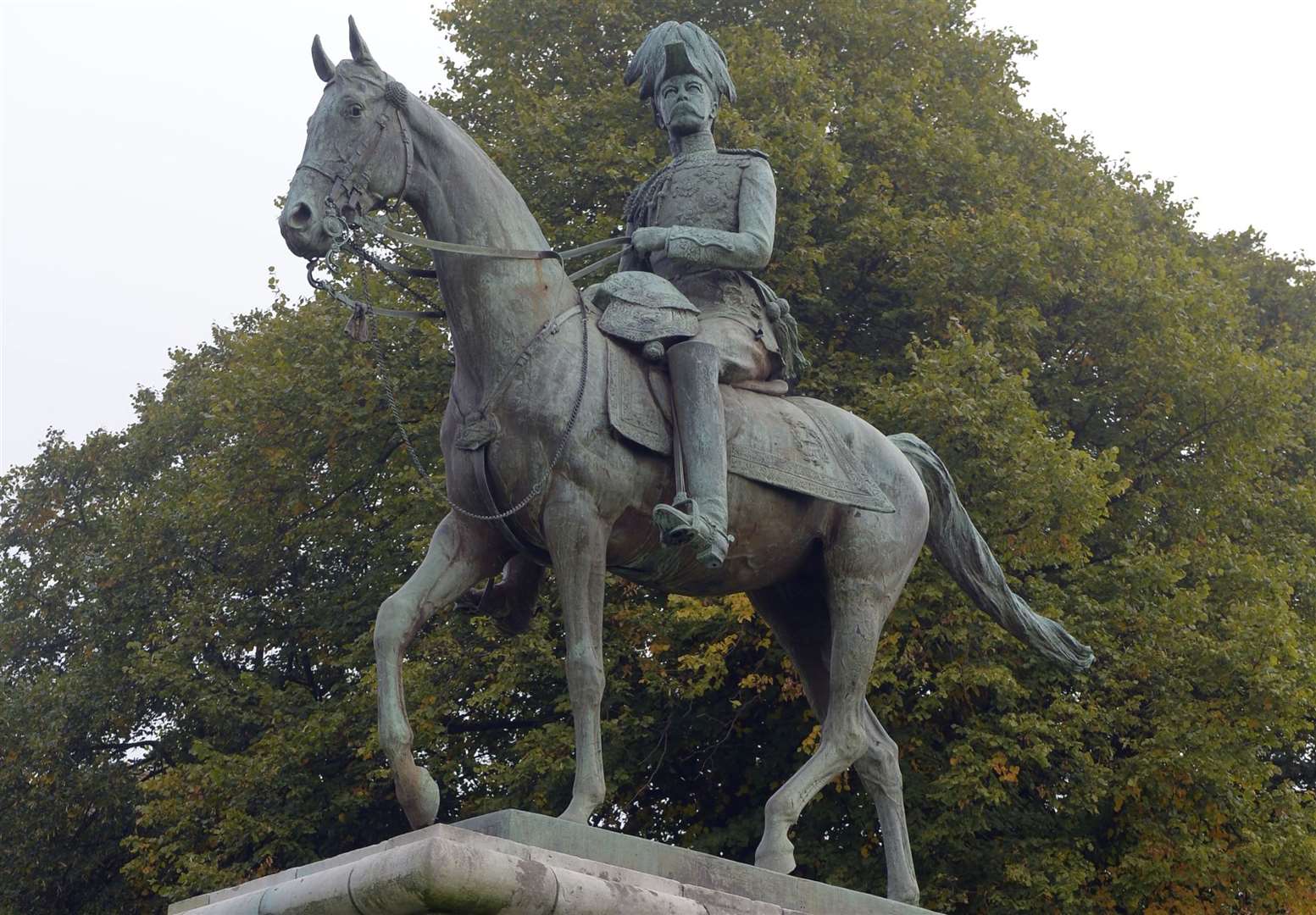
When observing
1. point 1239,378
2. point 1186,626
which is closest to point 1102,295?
point 1239,378

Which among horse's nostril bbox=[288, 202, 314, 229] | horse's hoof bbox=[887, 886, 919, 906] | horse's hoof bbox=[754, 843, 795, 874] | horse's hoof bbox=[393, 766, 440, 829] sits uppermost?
horse's nostril bbox=[288, 202, 314, 229]

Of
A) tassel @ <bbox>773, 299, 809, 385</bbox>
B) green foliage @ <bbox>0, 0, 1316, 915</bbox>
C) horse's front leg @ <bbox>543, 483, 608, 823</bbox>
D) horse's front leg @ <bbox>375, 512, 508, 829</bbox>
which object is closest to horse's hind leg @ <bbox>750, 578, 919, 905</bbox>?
tassel @ <bbox>773, 299, 809, 385</bbox>

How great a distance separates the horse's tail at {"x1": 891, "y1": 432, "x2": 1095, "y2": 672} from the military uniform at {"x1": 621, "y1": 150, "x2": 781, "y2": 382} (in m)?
1.01

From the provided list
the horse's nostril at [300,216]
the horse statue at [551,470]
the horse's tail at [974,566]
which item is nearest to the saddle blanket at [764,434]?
the horse statue at [551,470]

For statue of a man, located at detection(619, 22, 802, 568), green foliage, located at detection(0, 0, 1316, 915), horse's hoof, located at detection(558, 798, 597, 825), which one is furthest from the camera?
green foliage, located at detection(0, 0, 1316, 915)

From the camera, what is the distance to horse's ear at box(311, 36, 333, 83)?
7328 mm

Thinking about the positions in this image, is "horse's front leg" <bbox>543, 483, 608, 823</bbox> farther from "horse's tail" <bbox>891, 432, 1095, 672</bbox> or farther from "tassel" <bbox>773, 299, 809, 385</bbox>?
"horse's tail" <bbox>891, 432, 1095, 672</bbox>

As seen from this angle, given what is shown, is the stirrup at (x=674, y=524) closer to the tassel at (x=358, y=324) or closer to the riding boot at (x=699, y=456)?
the riding boot at (x=699, y=456)

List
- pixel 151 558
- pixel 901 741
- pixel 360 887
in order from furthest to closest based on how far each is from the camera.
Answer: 1. pixel 151 558
2. pixel 901 741
3. pixel 360 887

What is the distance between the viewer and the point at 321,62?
24.1 ft

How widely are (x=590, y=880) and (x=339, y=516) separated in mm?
13905

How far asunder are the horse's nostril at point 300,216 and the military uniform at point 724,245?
1.74m

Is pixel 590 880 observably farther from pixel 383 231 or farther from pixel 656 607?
pixel 656 607

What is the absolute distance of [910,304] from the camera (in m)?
19.5
